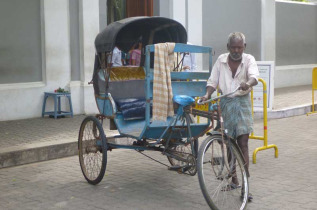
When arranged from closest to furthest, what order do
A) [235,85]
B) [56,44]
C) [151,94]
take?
[235,85], [151,94], [56,44]

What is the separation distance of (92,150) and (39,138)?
2.58m

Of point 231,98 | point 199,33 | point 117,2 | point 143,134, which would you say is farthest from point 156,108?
point 199,33

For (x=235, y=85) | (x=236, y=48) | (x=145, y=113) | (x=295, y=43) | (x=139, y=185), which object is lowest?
(x=139, y=185)

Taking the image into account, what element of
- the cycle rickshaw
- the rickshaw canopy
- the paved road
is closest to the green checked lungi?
the cycle rickshaw

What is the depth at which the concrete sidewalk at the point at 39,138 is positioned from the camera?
822 centimetres

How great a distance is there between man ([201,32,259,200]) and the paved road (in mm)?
710

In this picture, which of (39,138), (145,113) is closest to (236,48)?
(145,113)

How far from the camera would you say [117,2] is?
13.9 m

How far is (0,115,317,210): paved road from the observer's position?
19.7ft

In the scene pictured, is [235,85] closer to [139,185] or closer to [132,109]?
[132,109]

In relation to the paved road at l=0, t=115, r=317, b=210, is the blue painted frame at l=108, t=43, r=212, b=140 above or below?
above

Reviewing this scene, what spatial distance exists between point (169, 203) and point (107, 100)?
164 cm

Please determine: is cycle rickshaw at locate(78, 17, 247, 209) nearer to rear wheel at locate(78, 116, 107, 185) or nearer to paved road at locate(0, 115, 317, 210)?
rear wheel at locate(78, 116, 107, 185)

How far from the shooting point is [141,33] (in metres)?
7.92
